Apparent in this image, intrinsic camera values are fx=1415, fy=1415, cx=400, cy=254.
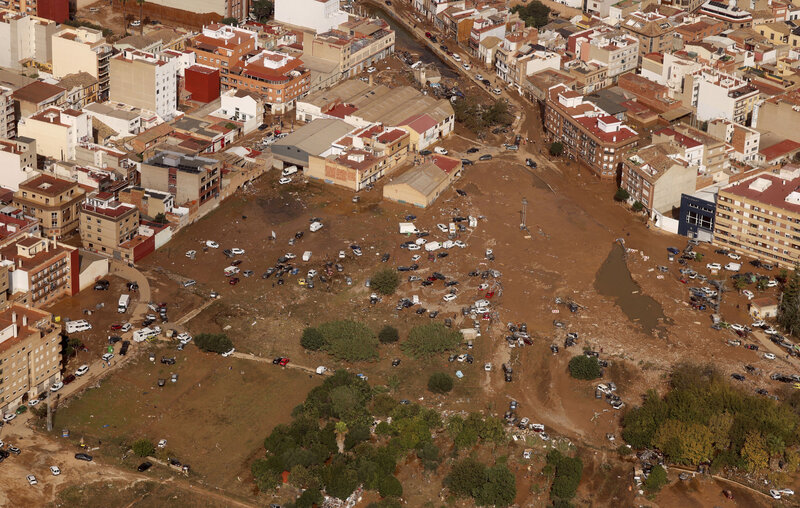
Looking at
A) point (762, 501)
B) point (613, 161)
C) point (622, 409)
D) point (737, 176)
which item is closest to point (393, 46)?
point (613, 161)

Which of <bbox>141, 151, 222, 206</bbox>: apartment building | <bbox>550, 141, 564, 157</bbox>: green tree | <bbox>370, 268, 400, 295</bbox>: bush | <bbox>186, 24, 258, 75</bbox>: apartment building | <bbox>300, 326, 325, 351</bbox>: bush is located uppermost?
<bbox>186, 24, 258, 75</bbox>: apartment building

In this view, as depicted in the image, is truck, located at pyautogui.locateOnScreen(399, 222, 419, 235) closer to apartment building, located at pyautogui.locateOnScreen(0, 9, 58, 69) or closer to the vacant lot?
the vacant lot

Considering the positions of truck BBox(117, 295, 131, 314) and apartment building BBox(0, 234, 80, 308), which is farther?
truck BBox(117, 295, 131, 314)

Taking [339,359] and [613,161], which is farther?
[613,161]

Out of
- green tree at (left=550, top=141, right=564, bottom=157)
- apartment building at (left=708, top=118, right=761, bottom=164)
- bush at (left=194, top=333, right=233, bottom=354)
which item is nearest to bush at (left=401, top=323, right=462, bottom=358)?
bush at (left=194, top=333, right=233, bottom=354)

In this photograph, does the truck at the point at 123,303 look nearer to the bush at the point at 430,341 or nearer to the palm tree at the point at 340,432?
the bush at the point at 430,341

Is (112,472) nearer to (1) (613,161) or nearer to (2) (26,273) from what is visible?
(2) (26,273)

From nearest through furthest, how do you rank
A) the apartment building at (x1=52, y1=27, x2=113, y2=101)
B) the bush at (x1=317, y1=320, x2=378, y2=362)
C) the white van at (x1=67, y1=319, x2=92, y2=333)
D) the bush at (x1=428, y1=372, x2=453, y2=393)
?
the bush at (x1=428, y1=372, x2=453, y2=393) → the bush at (x1=317, y1=320, x2=378, y2=362) → the white van at (x1=67, y1=319, x2=92, y2=333) → the apartment building at (x1=52, y1=27, x2=113, y2=101)
